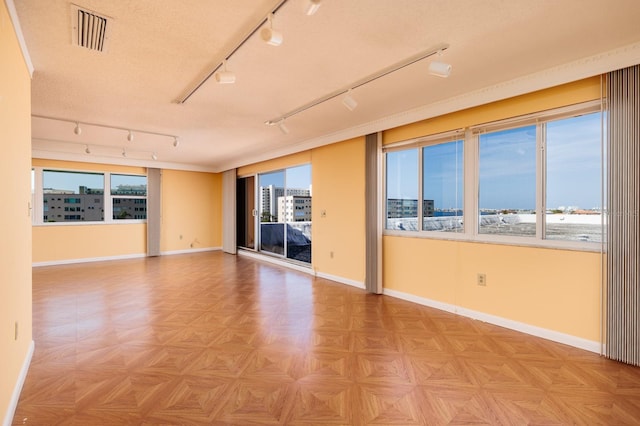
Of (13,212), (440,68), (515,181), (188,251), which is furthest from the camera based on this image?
(188,251)

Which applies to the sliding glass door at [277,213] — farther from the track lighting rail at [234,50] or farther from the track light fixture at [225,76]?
the track light fixture at [225,76]

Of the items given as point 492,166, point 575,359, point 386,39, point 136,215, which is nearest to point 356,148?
point 492,166

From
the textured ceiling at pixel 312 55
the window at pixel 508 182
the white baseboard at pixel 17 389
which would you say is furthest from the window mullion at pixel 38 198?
the window at pixel 508 182

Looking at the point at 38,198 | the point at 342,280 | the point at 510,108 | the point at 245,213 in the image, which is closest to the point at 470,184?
the point at 510,108

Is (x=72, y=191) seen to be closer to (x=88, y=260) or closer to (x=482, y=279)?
(x=88, y=260)

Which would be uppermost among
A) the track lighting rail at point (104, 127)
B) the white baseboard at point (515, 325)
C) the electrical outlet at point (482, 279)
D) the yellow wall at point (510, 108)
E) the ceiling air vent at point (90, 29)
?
the track lighting rail at point (104, 127)

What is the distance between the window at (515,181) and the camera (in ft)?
9.75

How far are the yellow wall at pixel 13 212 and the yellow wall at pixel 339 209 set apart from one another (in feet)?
13.0

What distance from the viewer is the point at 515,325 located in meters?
3.30

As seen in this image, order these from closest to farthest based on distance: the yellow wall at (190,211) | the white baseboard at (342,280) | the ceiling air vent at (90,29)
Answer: the ceiling air vent at (90,29)
the white baseboard at (342,280)
the yellow wall at (190,211)

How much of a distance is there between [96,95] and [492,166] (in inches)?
183

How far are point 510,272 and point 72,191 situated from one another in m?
8.85

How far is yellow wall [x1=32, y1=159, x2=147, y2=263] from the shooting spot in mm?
6828

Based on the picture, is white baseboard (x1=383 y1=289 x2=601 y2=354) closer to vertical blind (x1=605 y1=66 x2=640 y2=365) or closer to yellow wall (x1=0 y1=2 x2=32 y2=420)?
vertical blind (x1=605 y1=66 x2=640 y2=365)
